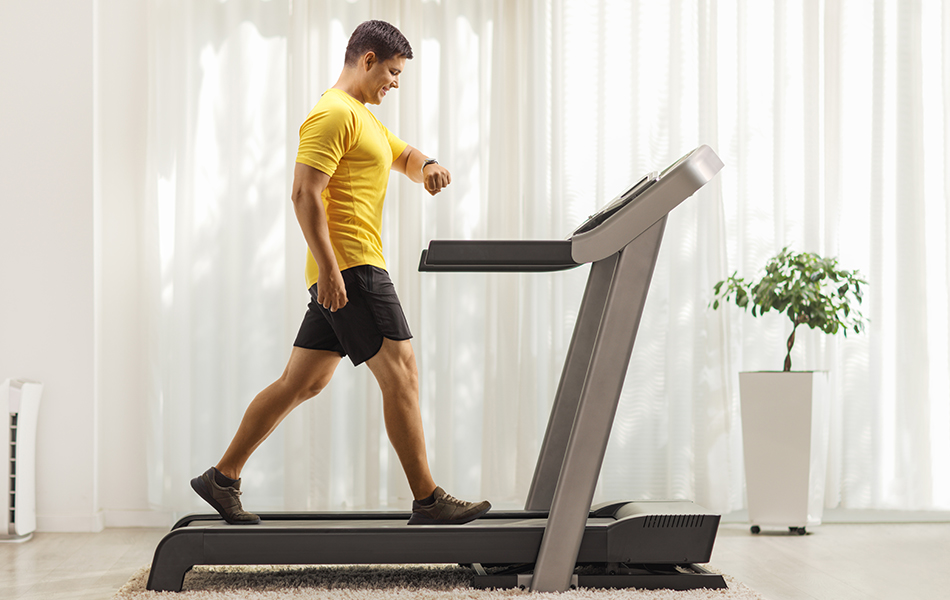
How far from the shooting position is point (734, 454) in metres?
2.90

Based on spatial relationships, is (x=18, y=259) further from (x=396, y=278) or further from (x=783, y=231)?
(x=783, y=231)

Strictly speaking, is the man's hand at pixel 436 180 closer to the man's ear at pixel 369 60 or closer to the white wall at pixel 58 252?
the man's ear at pixel 369 60

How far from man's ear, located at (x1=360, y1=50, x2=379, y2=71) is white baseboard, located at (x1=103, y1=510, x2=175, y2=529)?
1.77 meters

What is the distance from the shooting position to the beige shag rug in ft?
5.50

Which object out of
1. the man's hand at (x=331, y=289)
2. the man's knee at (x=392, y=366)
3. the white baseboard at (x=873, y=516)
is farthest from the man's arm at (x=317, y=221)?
the white baseboard at (x=873, y=516)

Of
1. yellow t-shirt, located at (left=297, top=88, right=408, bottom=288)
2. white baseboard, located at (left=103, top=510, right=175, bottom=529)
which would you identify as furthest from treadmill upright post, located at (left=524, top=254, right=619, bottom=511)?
white baseboard, located at (left=103, top=510, right=175, bottom=529)

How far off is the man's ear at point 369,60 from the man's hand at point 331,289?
0.54 meters

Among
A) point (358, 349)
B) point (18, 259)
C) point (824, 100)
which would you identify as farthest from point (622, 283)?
point (18, 259)

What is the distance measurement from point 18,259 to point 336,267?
1.56 metres

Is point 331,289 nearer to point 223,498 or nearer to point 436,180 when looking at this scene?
point 436,180

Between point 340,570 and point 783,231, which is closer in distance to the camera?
point 340,570

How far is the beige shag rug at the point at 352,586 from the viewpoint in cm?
A: 168

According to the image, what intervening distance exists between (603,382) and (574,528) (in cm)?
33

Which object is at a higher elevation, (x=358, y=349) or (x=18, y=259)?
(x=18, y=259)
